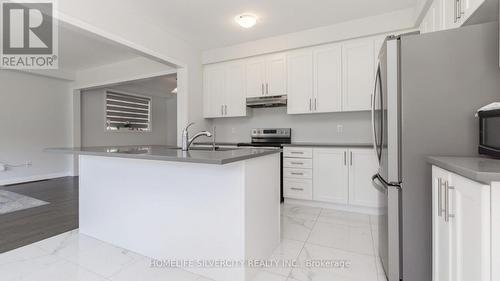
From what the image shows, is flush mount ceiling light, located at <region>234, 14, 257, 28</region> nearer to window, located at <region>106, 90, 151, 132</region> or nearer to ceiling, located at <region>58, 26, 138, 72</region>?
ceiling, located at <region>58, 26, 138, 72</region>

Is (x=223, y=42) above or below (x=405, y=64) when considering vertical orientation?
above

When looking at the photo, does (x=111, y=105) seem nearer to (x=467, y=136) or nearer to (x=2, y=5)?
(x=2, y=5)

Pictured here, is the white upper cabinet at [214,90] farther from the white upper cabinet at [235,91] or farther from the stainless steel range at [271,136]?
the stainless steel range at [271,136]

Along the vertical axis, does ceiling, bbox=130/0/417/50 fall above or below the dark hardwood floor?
above

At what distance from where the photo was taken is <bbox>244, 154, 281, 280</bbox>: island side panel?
161 centimetres

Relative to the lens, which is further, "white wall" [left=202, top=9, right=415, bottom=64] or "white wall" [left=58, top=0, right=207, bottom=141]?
"white wall" [left=202, top=9, right=415, bottom=64]

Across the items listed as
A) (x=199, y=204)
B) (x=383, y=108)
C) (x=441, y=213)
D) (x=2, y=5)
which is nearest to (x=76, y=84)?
(x=2, y=5)

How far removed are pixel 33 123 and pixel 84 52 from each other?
85.2 inches

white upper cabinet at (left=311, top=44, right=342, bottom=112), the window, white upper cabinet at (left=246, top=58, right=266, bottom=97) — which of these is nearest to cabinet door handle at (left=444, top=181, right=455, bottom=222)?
white upper cabinet at (left=311, top=44, right=342, bottom=112)

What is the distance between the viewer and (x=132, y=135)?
6531mm

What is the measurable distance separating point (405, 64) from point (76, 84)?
21.5 ft

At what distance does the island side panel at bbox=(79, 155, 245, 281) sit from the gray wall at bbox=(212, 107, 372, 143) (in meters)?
2.57

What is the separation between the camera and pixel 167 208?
184 cm

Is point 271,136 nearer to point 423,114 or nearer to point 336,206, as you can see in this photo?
point 336,206
